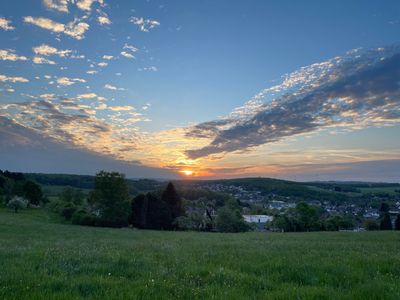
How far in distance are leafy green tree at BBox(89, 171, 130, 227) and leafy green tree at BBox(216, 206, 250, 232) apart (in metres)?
21.1

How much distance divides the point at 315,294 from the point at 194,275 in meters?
3.15

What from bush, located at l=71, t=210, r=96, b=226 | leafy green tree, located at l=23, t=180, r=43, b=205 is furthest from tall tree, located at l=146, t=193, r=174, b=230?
leafy green tree, located at l=23, t=180, r=43, b=205

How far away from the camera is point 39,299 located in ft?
20.1

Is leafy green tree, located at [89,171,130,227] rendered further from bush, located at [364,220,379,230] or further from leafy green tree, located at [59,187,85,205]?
bush, located at [364,220,379,230]

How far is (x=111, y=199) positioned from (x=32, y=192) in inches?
1814

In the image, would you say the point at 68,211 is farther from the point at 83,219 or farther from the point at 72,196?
the point at 72,196

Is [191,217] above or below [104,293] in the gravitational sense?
below

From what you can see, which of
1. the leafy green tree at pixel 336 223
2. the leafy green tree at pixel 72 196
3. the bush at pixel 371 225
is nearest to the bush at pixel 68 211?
the leafy green tree at pixel 72 196

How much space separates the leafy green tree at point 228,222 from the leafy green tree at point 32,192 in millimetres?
61520

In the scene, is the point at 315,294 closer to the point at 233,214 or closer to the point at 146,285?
the point at 146,285

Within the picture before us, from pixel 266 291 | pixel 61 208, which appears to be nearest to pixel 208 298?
pixel 266 291

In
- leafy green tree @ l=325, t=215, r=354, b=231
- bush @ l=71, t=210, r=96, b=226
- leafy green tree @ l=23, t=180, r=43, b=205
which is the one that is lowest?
leafy green tree @ l=325, t=215, r=354, b=231

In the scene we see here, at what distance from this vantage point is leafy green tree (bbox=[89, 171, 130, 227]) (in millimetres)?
71250

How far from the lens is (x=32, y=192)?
345ft
